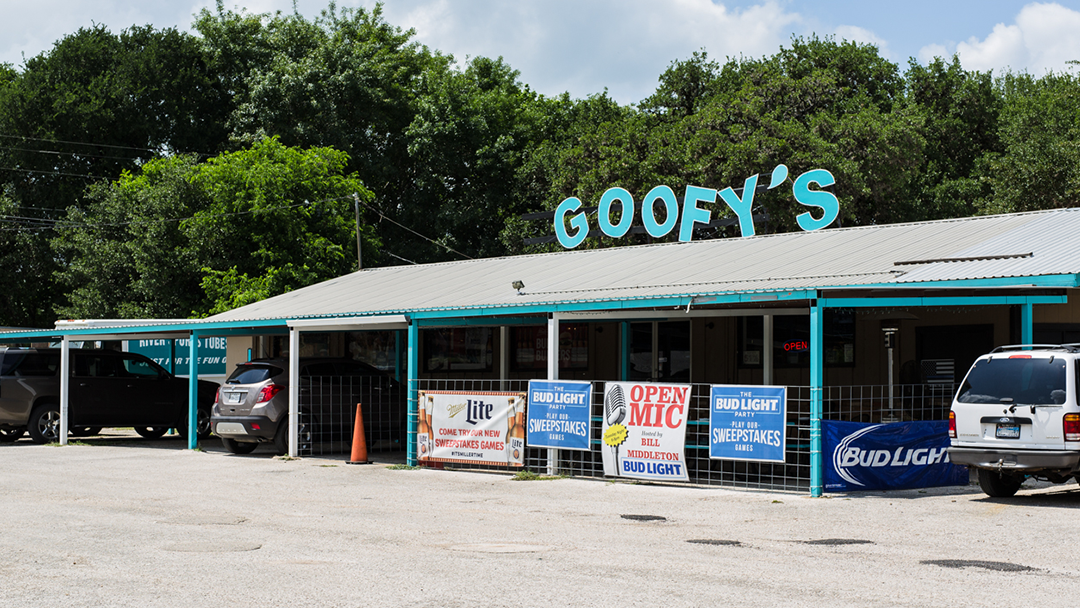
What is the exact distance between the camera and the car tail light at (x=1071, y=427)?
37.1 ft

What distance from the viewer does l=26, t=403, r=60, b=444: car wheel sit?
72.0 ft

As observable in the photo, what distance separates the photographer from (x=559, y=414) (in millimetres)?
15047

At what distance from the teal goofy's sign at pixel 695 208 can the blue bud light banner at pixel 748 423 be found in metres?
8.46

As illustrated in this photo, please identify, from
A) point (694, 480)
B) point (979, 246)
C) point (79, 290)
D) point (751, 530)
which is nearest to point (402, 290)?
point (694, 480)

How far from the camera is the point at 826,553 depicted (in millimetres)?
8688

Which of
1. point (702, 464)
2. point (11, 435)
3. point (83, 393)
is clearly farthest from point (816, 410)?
point (11, 435)

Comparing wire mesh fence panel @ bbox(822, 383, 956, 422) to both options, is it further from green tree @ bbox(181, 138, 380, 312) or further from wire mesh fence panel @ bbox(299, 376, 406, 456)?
green tree @ bbox(181, 138, 380, 312)

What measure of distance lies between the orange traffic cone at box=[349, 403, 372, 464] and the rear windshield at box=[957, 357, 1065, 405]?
904cm

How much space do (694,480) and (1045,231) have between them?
A: 6129 millimetres

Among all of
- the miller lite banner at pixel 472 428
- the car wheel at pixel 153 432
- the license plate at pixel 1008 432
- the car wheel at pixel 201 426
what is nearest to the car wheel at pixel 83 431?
the car wheel at pixel 153 432

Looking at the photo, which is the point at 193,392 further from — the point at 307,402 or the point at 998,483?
the point at 998,483

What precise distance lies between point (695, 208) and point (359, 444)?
367 inches

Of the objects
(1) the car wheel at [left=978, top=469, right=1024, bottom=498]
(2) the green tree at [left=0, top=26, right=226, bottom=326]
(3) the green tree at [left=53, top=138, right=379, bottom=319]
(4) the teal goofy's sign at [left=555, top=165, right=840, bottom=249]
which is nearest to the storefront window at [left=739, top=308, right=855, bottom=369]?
(4) the teal goofy's sign at [left=555, top=165, right=840, bottom=249]

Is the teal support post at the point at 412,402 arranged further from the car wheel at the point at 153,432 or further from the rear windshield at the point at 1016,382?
the car wheel at the point at 153,432
